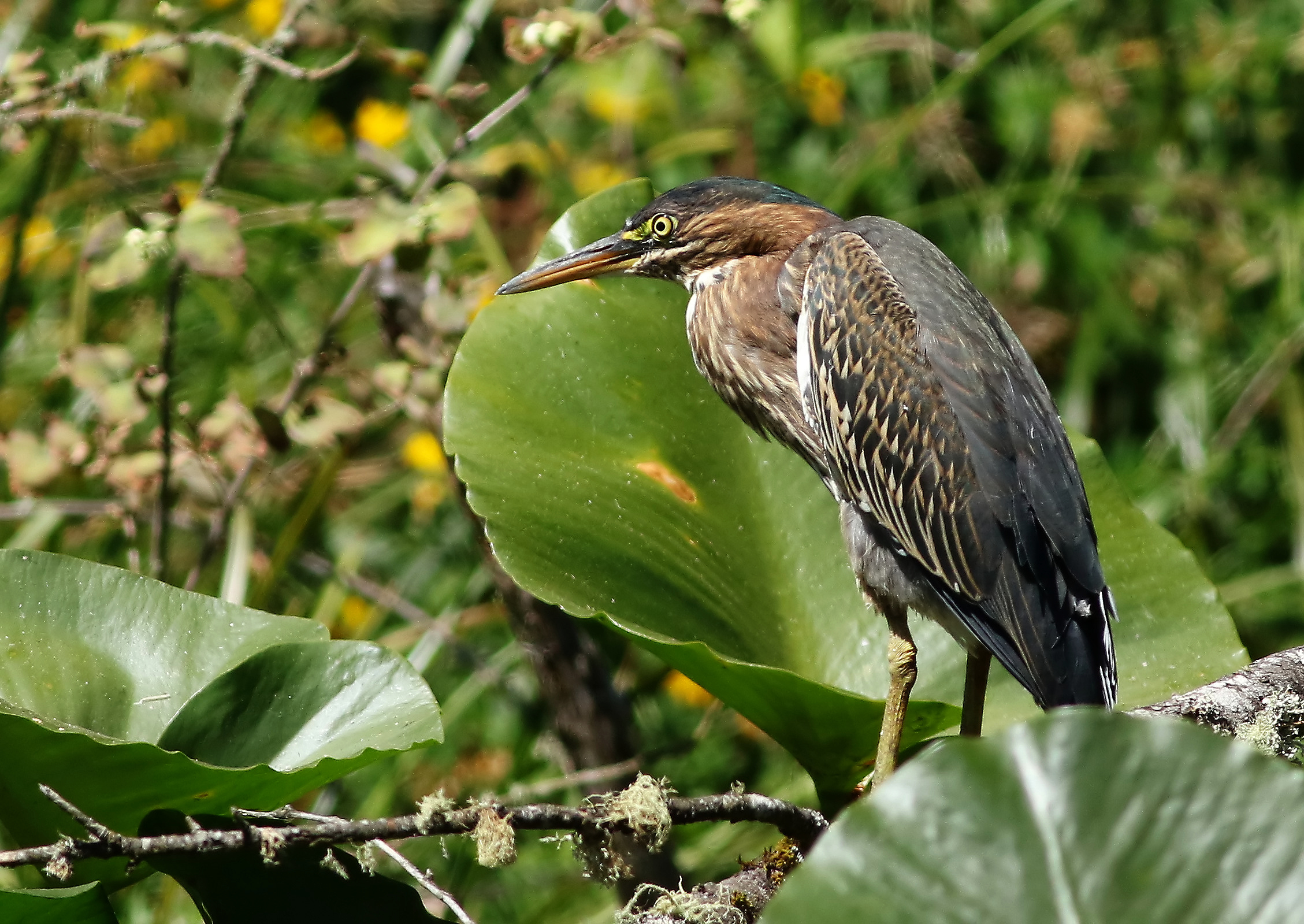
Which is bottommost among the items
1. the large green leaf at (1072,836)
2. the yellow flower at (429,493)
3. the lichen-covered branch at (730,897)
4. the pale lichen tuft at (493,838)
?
the yellow flower at (429,493)

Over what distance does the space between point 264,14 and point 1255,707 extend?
3065 mm

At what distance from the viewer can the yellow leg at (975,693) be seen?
1771 mm

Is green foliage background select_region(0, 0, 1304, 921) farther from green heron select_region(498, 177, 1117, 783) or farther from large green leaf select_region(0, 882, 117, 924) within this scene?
large green leaf select_region(0, 882, 117, 924)

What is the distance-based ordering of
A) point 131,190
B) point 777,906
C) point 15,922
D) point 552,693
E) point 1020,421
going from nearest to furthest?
point 777,906
point 15,922
point 1020,421
point 131,190
point 552,693

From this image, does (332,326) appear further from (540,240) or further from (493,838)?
(493,838)

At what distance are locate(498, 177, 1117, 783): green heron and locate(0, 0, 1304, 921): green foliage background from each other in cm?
37

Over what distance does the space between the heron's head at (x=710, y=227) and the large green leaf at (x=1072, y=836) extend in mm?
1274

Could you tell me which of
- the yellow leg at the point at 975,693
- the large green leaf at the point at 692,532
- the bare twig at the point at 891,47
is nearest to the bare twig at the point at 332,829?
the large green leaf at the point at 692,532

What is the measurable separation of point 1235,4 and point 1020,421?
3.04 metres

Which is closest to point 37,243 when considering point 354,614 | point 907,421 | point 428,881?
point 354,614

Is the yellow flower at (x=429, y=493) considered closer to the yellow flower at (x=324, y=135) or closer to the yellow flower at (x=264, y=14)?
the yellow flower at (x=324, y=135)

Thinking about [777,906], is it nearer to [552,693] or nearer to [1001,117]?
[552,693]

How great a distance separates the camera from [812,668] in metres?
1.88

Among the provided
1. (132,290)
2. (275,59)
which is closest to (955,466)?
(275,59)
